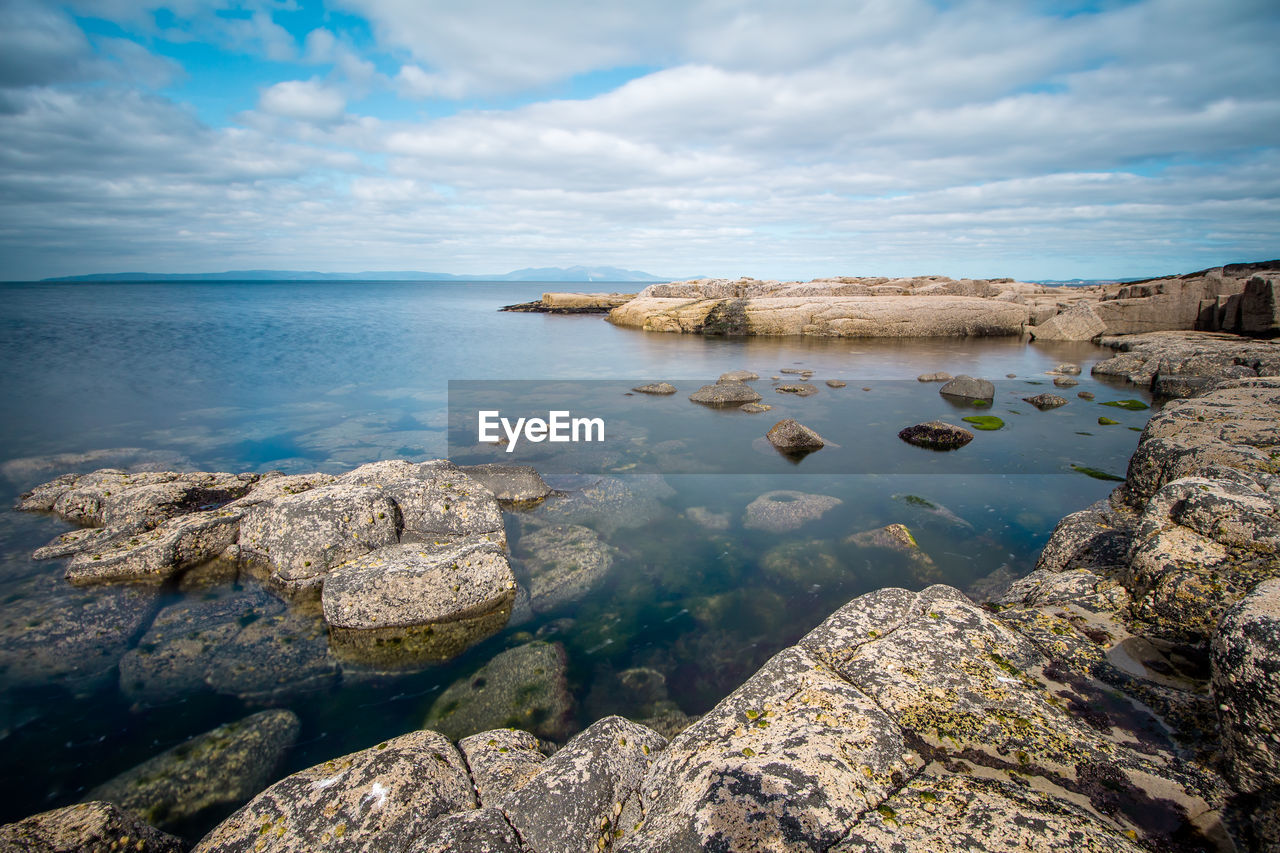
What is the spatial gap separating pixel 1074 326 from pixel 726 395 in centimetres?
A: 2334

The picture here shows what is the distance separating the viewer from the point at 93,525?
7949mm

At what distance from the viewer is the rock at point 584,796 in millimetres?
2824

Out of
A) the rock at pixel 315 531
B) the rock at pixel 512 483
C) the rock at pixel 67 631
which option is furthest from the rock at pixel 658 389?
the rock at pixel 67 631

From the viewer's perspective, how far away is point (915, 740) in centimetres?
291

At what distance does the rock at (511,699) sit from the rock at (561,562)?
2.79 ft

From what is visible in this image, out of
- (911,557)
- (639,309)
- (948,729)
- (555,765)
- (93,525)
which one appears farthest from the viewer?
(639,309)

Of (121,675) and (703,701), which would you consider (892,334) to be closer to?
(703,701)

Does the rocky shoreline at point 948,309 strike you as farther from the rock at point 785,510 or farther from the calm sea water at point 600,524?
the rock at point 785,510

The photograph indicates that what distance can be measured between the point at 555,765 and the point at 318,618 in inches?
155

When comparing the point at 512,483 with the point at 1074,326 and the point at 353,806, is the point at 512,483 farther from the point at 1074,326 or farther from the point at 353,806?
the point at 1074,326

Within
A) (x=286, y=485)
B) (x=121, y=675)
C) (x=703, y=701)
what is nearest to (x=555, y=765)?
(x=703, y=701)

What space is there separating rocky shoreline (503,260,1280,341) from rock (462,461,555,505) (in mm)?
24404

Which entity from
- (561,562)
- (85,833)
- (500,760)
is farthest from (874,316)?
(85,833)

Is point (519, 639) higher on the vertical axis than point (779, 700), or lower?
lower
